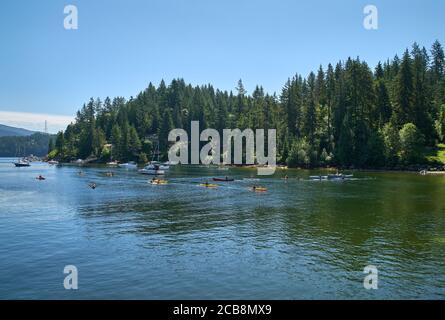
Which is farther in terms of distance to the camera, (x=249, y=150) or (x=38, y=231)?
(x=249, y=150)

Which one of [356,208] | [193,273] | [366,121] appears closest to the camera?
[193,273]

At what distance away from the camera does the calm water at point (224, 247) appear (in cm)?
2709

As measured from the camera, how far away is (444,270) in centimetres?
3059

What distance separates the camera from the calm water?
1067 inches

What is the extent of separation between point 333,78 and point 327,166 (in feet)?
142

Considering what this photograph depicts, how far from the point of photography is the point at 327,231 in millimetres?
44125

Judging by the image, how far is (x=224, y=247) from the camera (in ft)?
124

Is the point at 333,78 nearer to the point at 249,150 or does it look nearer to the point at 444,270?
the point at 249,150

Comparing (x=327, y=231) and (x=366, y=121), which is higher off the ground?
(x=366, y=121)
